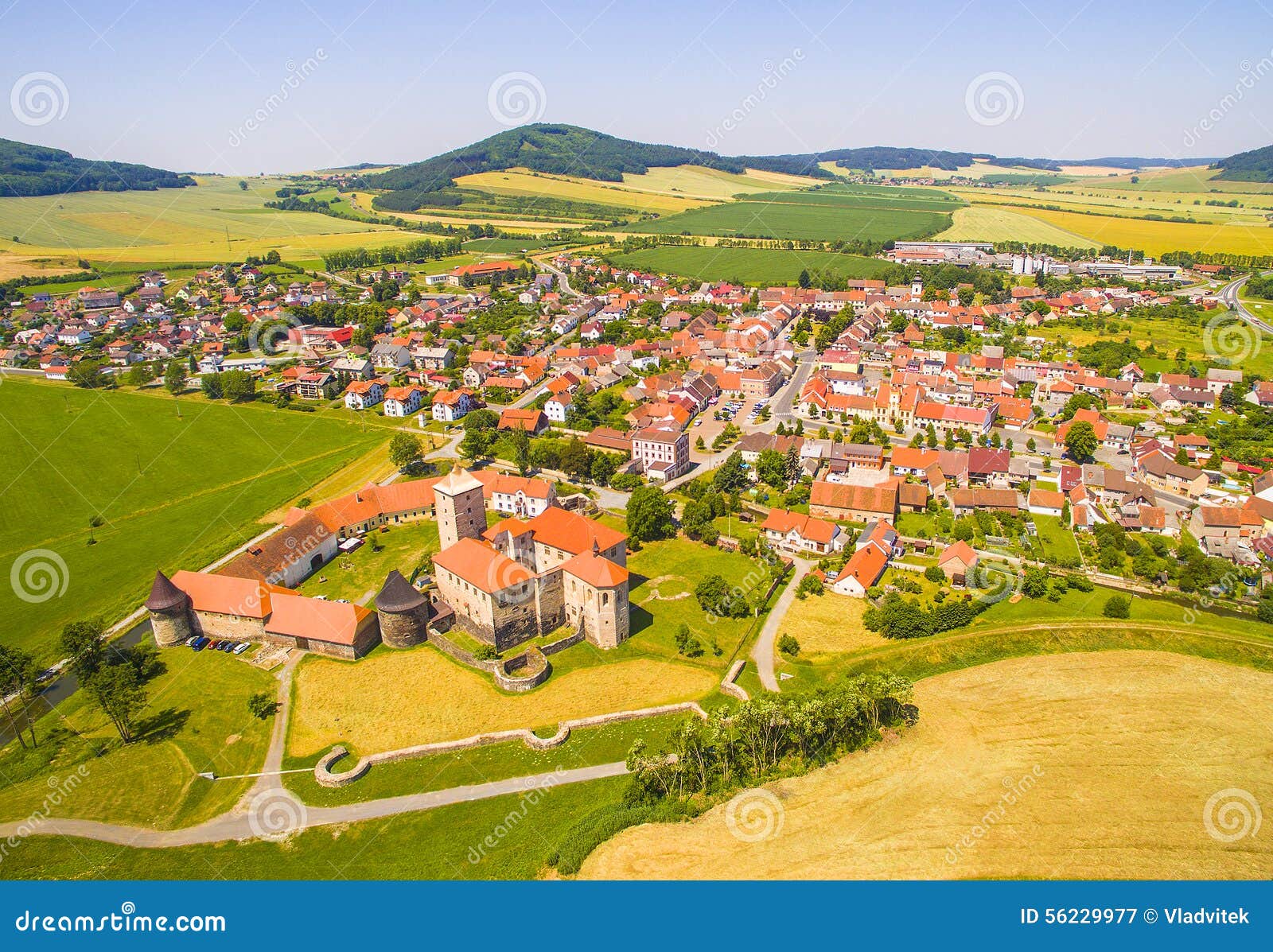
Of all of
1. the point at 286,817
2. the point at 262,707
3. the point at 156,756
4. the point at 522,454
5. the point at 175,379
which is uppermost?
the point at 175,379

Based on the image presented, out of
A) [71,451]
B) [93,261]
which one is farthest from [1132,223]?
[93,261]

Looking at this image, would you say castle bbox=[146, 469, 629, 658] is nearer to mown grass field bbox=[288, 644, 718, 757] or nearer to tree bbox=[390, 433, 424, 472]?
mown grass field bbox=[288, 644, 718, 757]

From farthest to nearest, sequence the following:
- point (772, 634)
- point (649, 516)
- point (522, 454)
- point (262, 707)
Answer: point (522, 454) < point (649, 516) < point (772, 634) < point (262, 707)

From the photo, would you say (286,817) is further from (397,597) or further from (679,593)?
(679,593)

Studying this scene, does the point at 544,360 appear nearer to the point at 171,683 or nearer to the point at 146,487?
the point at 146,487

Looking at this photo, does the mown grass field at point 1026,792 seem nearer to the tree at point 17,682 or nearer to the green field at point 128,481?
the tree at point 17,682

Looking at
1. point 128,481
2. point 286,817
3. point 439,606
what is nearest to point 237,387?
point 128,481

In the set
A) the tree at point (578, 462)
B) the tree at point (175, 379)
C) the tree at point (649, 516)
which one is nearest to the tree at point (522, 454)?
the tree at point (578, 462)
